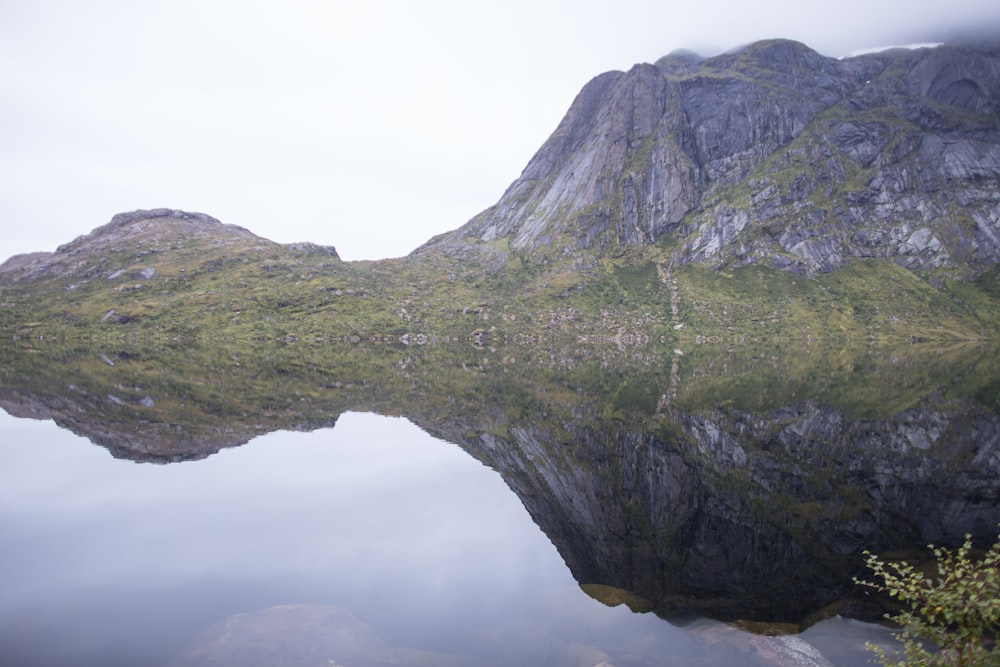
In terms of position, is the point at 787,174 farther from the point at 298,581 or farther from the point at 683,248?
the point at 298,581

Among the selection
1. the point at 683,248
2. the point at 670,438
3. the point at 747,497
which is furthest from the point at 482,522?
the point at 683,248

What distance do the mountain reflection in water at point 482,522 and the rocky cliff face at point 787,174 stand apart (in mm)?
127346

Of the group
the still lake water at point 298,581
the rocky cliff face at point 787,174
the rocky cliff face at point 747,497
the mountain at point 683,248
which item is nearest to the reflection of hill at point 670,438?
the rocky cliff face at point 747,497

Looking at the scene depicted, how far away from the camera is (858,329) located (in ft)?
394

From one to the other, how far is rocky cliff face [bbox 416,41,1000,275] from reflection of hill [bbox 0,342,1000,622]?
97.0 meters

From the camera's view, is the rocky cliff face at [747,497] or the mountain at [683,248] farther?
the mountain at [683,248]

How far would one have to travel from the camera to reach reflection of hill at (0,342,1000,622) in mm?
17422

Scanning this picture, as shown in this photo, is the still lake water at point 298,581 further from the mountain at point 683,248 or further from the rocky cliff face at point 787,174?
the rocky cliff face at point 787,174

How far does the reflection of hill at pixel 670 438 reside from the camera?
17422 mm

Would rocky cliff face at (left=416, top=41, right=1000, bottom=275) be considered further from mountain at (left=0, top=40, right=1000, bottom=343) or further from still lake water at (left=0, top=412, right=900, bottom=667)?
still lake water at (left=0, top=412, right=900, bottom=667)

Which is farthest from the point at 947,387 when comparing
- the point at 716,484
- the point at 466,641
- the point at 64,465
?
the point at 64,465

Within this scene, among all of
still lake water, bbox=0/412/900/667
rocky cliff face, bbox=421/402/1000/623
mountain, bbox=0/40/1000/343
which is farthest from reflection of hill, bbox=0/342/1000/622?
mountain, bbox=0/40/1000/343

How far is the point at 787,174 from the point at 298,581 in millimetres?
188733

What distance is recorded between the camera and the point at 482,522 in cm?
2048
